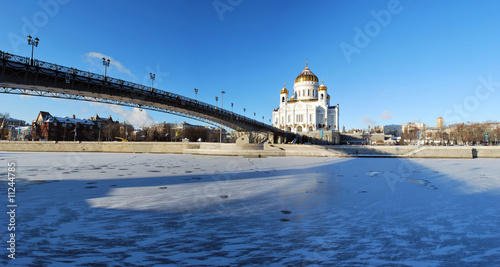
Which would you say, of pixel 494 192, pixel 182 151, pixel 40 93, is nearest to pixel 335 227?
pixel 494 192

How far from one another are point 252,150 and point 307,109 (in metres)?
66.0

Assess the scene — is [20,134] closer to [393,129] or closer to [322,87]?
[322,87]

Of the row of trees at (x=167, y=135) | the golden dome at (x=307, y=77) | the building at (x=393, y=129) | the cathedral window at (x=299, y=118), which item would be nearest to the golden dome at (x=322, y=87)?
the golden dome at (x=307, y=77)

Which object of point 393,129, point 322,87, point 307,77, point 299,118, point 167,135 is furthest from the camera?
point 393,129

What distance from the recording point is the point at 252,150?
34.2 metres

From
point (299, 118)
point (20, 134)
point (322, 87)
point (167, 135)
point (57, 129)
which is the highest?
point (322, 87)

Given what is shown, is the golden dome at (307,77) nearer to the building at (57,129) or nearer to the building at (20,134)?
the building at (57,129)

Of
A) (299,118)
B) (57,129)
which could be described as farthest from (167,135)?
(299,118)

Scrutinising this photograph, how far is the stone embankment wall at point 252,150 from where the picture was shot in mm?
33250

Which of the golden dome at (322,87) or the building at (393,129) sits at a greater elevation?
the golden dome at (322,87)

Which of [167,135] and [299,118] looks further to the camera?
[167,135]

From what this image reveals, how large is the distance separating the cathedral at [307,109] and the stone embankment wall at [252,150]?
51.3 metres

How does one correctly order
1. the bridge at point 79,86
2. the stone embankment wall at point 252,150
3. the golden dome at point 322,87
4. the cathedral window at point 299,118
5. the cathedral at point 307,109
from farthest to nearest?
the golden dome at point 322,87 < the cathedral window at point 299,118 < the cathedral at point 307,109 < the stone embankment wall at point 252,150 < the bridge at point 79,86

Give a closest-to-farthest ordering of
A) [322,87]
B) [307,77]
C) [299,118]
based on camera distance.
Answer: [299,118]
[322,87]
[307,77]
